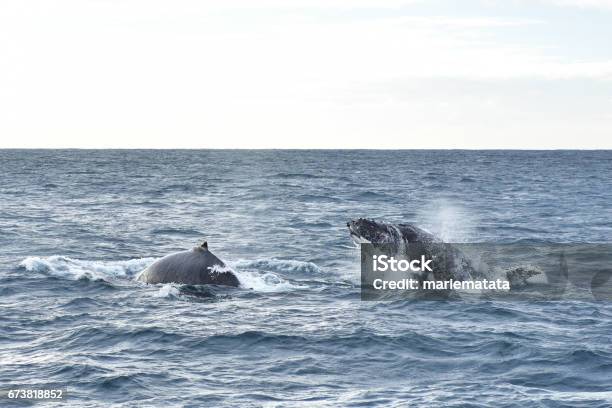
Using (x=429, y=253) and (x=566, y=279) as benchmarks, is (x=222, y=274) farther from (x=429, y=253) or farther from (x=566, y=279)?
(x=566, y=279)

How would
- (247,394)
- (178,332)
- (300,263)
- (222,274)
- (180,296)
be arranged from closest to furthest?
(247,394)
(178,332)
(180,296)
(222,274)
(300,263)

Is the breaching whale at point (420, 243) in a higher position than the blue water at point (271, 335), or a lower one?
higher

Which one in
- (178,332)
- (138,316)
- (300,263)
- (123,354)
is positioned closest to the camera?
(123,354)

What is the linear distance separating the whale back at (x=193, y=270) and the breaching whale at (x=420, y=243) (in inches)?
159

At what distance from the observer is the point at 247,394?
14469 mm

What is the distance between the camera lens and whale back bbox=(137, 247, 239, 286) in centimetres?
2336

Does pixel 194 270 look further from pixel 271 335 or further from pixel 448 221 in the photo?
pixel 448 221

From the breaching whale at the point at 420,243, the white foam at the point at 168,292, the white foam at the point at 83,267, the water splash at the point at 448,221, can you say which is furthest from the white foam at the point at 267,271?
the water splash at the point at 448,221

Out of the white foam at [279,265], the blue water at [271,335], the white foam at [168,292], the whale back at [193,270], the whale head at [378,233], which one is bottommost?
the blue water at [271,335]

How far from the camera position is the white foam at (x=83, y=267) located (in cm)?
2655

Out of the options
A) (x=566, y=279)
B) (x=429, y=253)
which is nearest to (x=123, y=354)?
(x=429, y=253)

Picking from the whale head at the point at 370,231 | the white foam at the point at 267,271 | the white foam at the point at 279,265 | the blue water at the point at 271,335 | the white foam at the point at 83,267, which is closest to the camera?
the blue water at the point at 271,335

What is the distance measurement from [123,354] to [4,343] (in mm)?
2871

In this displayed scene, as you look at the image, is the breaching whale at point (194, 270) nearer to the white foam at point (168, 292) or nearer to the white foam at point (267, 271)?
the white foam at point (168, 292)
